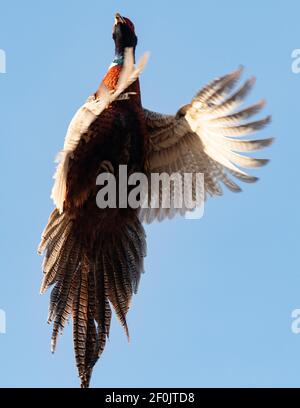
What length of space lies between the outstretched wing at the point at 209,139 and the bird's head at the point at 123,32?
3.82 ft

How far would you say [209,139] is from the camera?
15.0 meters

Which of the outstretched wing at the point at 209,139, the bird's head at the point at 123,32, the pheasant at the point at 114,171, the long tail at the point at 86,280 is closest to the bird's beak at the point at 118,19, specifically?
the bird's head at the point at 123,32

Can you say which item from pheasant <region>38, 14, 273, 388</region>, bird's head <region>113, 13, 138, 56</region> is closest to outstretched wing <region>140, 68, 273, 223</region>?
pheasant <region>38, 14, 273, 388</region>

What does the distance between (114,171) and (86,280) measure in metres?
1.14

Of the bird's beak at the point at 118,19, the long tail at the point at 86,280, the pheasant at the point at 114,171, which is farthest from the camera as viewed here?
the bird's beak at the point at 118,19

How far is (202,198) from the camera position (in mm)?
15391

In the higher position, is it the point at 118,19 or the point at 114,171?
the point at 118,19

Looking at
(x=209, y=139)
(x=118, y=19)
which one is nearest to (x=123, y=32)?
(x=118, y=19)

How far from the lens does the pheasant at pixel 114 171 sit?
1424cm

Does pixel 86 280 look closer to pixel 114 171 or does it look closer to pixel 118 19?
pixel 114 171

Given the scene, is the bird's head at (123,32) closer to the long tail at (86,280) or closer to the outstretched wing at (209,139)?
the outstretched wing at (209,139)

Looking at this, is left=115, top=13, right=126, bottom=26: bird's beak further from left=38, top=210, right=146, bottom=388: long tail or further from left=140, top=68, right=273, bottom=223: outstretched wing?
left=38, top=210, right=146, bottom=388: long tail
